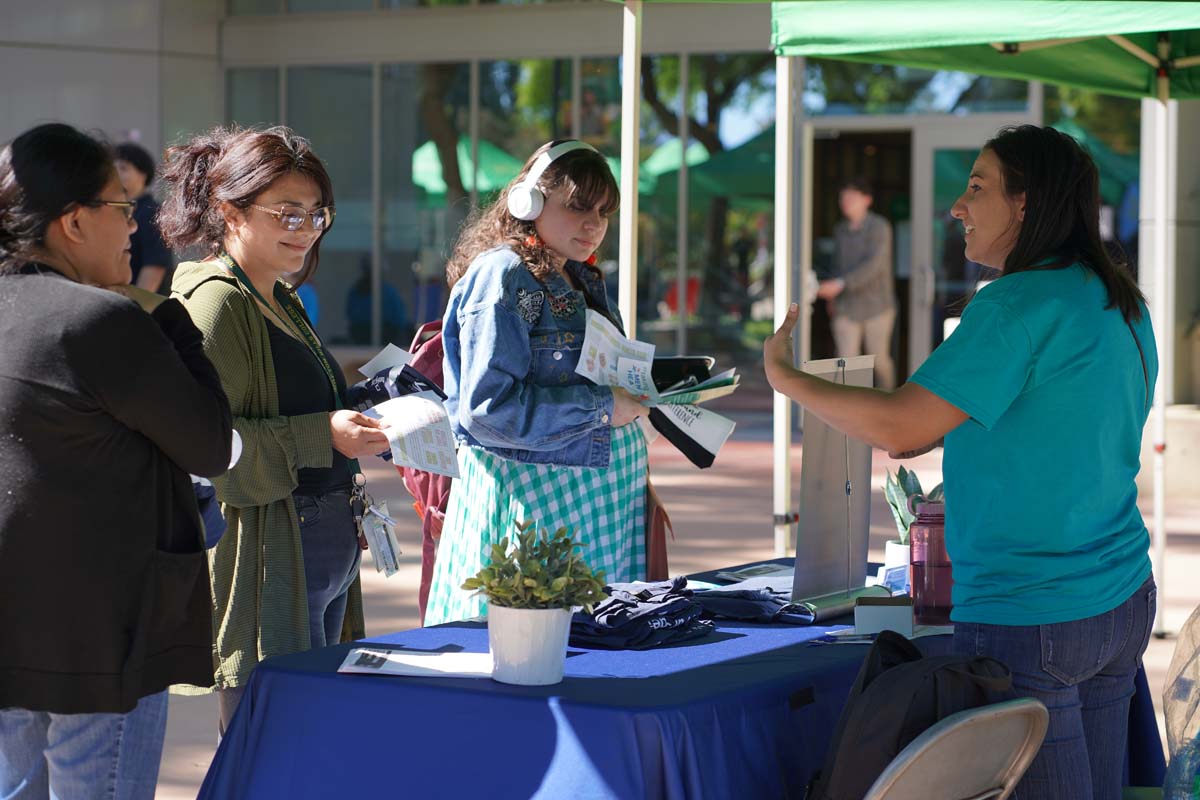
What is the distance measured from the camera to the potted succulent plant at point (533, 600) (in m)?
2.41

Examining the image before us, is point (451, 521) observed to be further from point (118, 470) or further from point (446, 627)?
point (118, 470)

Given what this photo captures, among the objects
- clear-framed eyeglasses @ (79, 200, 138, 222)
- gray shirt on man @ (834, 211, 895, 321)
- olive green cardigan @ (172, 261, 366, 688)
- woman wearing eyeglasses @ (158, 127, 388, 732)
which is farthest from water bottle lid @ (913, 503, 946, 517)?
gray shirt on man @ (834, 211, 895, 321)

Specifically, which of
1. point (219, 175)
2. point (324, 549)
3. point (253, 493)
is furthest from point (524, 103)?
point (253, 493)

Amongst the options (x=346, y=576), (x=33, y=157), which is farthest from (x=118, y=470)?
(x=346, y=576)

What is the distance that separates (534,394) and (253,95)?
41.4ft

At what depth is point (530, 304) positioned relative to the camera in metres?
3.51

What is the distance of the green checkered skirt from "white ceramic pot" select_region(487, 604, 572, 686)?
3.42 ft

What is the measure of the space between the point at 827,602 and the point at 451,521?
100cm

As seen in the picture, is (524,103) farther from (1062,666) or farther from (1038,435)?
(1062,666)

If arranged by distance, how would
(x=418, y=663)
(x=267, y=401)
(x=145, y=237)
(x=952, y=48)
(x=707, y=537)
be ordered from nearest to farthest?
(x=418, y=663)
(x=267, y=401)
(x=952, y=48)
(x=145, y=237)
(x=707, y=537)

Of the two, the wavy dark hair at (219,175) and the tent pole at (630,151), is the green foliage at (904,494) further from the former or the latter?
the wavy dark hair at (219,175)

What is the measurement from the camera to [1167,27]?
410 cm

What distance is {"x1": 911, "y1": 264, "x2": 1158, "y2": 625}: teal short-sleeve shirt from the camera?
244 centimetres

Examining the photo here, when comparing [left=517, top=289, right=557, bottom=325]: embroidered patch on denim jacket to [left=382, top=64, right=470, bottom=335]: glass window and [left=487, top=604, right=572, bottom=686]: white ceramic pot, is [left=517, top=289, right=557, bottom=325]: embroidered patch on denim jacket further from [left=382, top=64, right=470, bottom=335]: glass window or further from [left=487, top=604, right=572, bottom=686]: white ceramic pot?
[left=382, top=64, right=470, bottom=335]: glass window
